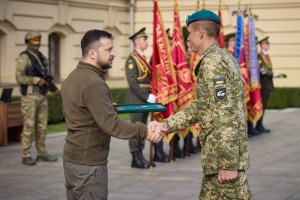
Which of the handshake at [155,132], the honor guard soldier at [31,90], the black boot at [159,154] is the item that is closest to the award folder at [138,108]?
the handshake at [155,132]

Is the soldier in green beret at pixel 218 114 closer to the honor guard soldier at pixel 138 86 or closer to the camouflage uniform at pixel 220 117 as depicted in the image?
the camouflage uniform at pixel 220 117

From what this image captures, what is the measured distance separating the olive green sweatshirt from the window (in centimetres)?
1694

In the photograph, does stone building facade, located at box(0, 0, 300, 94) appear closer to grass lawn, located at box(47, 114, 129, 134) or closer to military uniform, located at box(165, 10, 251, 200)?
grass lawn, located at box(47, 114, 129, 134)

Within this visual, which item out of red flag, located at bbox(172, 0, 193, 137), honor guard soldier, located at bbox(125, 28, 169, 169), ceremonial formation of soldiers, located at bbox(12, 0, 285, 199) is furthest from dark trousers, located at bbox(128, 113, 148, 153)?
ceremonial formation of soldiers, located at bbox(12, 0, 285, 199)

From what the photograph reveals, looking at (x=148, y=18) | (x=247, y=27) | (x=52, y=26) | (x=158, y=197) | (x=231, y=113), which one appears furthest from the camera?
(x=148, y=18)

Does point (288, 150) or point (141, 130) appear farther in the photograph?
point (288, 150)

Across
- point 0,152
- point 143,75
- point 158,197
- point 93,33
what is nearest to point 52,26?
point 0,152

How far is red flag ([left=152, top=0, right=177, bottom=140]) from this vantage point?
11797 mm

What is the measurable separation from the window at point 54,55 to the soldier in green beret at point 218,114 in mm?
17110

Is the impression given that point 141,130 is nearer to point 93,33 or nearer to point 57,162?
point 93,33

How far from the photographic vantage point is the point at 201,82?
5.52 meters

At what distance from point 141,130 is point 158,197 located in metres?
3.51

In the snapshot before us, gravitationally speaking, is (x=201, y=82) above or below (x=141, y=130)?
above

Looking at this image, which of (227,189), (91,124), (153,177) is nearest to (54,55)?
(153,177)
